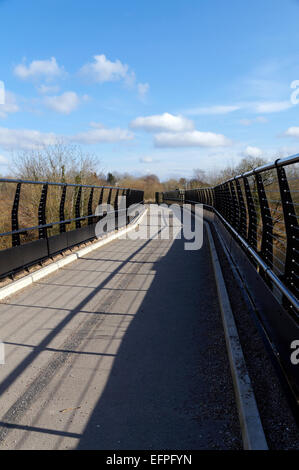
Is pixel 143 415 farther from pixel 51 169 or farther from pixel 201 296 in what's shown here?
pixel 51 169

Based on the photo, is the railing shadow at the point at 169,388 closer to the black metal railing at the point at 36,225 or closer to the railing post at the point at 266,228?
the railing post at the point at 266,228

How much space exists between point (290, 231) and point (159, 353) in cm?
206

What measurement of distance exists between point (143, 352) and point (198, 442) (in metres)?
1.75

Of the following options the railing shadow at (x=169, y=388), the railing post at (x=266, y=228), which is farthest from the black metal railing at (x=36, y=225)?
the railing post at (x=266, y=228)

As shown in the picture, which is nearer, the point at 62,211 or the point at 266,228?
the point at 266,228

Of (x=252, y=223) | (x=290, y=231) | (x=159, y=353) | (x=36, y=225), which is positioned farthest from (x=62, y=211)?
(x=290, y=231)

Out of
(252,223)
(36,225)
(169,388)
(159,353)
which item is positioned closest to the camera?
(169,388)

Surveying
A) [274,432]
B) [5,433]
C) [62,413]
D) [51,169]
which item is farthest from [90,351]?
[51,169]

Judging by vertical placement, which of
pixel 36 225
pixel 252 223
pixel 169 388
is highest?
pixel 252 223

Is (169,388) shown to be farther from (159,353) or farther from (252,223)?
(252,223)

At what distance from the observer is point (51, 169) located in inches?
755

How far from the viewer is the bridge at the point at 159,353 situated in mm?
2945

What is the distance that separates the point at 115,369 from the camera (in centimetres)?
411

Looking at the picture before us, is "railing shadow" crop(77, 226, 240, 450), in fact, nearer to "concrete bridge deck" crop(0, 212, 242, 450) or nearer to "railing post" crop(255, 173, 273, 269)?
"concrete bridge deck" crop(0, 212, 242, 450)
